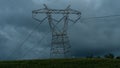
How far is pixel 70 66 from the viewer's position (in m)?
70.2

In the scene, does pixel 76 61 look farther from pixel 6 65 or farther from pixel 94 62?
pixel 6 65

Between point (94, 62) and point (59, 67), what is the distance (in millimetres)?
8734

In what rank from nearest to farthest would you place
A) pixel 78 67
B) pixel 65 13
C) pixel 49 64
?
pixel 78 67 < pixel 49 64 < pixel 65 13

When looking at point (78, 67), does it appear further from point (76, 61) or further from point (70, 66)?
point (76, 61)

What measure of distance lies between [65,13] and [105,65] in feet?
45.0

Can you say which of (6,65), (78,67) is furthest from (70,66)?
(6,65)

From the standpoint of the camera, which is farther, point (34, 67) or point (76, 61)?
point (76, 61)

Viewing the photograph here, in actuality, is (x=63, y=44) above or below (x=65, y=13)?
below

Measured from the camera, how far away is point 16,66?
72688 millimetres

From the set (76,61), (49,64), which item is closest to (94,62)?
(76,61)

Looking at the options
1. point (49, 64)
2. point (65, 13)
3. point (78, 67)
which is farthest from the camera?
point (65, 13)

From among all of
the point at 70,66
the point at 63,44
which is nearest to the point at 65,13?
the point at 63,44

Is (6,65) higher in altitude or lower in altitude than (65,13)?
lower

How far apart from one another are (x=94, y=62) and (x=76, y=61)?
3.17m
